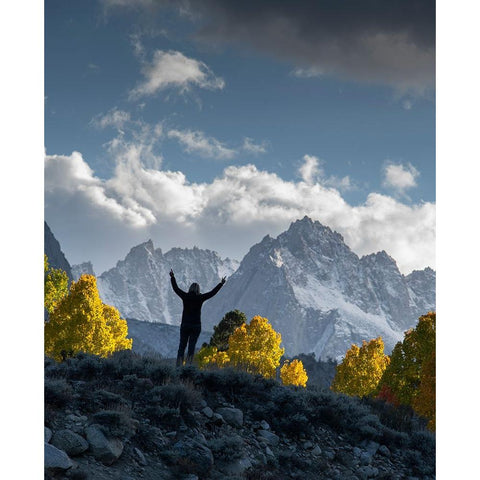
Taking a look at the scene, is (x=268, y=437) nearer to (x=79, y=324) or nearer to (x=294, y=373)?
(x=79, y=324)

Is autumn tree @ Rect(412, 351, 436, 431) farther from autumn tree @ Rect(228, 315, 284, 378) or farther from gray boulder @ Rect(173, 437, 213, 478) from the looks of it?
autumn tree @ Rect(228, 315, 284, 378)

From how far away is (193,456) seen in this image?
8344mm

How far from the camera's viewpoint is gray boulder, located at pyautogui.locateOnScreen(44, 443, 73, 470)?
6.87m

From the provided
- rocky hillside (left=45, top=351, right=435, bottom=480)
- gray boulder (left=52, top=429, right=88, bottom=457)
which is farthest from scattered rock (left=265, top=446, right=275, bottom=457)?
gray boulder (left=52, top=429, right=88, bottom=457)

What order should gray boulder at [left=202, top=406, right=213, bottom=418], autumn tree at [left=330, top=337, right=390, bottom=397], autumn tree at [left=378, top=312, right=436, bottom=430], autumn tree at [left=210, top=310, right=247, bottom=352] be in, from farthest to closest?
autumn tree at [left=210, top=310, right=247, bottom=352] → autumn tree at [left=330, top=337, right=390, bottom=397] → autumn tree at [left=378, top=312, right=436, bottom=430] → gray boulder at [left=202, top=406, right=213, bottom=418]

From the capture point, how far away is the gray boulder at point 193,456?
8.06m

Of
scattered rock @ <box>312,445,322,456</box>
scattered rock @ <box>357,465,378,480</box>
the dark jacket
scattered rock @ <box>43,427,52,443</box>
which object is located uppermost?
the dark jacket

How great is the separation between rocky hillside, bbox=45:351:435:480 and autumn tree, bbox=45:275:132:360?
44.2 feet

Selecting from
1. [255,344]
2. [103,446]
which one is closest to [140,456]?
[103,446]

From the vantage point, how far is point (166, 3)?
10188mm

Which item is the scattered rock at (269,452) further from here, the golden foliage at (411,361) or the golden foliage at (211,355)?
the golden foliage at (211,355)

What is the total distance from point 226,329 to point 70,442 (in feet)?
115
